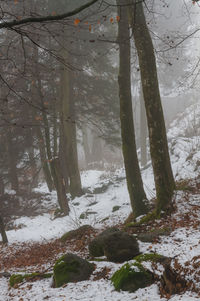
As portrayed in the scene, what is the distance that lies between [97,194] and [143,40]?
9.02 m

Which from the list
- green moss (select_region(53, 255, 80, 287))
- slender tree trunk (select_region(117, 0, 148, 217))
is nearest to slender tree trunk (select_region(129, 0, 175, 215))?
slender tree trunk (select_region(117, 0, 148, 217))

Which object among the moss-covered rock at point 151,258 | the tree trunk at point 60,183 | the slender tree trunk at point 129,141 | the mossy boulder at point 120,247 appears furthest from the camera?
the tree trunk at point 60,183

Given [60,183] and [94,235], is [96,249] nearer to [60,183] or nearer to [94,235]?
[94,235]

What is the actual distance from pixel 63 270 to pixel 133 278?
1.34 meters

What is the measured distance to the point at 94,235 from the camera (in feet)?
23.8

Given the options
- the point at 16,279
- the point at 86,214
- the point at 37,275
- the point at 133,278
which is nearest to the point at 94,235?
the point at 37,275

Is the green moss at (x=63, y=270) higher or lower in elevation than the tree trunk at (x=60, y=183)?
lower

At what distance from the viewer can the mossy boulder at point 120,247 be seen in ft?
15.1

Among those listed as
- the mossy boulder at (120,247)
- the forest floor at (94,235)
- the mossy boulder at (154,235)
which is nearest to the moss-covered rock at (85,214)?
the forest floor at (94,235)

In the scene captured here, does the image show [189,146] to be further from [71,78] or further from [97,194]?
[71,78]

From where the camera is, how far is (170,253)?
4.32 meters

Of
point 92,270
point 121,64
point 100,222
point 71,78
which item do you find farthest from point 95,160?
point 92,270

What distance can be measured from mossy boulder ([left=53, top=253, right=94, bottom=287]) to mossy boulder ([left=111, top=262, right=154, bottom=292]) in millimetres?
701

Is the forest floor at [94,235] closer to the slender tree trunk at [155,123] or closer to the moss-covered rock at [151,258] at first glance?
the moss-covered rock at [151,258]
